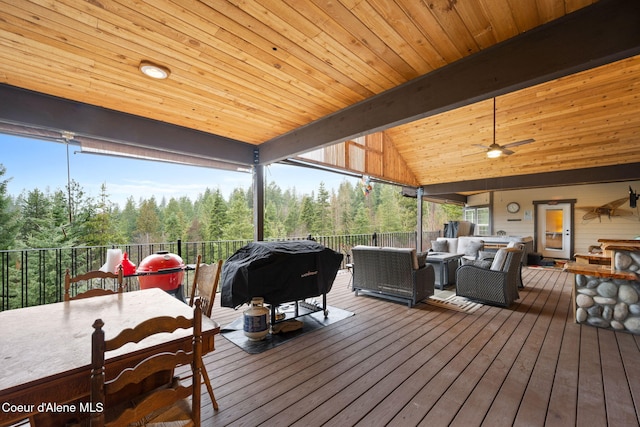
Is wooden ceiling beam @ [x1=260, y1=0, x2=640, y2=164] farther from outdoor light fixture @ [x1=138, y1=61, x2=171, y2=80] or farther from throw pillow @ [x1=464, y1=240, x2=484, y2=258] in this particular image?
throw pillow @ [x1=464, y1=240, x2=484, y2=258]

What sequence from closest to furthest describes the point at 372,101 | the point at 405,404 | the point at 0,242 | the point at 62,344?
the point at 62,344 < the point at 405,404 < the point at 372,101 < the point at 0,242

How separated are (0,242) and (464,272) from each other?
13284 mm

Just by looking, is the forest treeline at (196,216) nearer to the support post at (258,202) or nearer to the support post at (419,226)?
the support post at (419,226)

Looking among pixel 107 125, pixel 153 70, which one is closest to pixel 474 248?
pixel 153 70

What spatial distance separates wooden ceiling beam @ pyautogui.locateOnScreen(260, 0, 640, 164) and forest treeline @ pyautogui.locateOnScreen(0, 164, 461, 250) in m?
4.52

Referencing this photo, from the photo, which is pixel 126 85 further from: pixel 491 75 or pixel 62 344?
pixel 491 75

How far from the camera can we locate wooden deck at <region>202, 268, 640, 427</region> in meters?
1.86

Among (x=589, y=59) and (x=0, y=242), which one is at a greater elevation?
(x=589, y=59)

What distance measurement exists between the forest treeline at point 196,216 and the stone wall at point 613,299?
16.1 ft

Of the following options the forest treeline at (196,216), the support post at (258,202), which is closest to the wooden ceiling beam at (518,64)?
the support post at (258,202)

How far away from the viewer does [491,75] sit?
7.63 ft

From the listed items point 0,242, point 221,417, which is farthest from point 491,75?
point 0,242

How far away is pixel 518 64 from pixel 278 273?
2.91 m

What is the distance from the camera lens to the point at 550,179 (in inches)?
292
